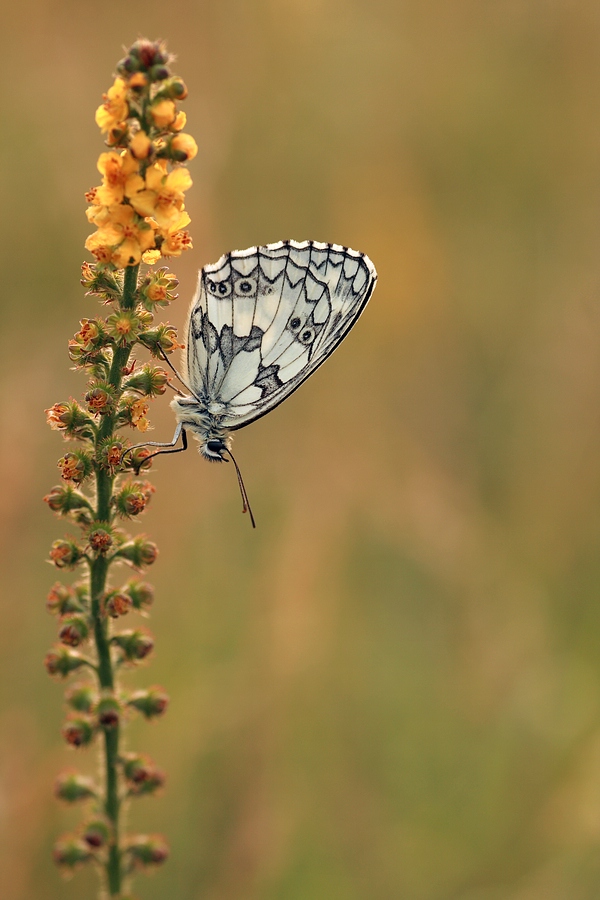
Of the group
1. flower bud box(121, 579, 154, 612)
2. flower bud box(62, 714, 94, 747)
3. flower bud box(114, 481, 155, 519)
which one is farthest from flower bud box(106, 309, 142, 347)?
flower bud box(62, 714, 94, 747)

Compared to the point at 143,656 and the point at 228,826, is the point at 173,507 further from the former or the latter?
the point at 143,656

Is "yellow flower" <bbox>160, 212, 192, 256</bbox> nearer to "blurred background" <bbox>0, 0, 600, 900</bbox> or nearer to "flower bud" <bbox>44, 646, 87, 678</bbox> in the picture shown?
"flower bud" <bbox>44, 646, 87, 678</bbox>

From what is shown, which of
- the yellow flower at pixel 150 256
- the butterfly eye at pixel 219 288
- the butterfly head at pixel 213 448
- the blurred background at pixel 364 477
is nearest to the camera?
the yellow flower at pixel 150 256

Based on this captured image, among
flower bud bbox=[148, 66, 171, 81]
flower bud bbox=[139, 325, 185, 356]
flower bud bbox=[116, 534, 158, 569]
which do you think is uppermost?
flower bud bbox=[148, 66, 171, 81]

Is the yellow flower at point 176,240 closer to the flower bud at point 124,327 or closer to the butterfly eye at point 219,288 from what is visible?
the flower bud at point 124,327

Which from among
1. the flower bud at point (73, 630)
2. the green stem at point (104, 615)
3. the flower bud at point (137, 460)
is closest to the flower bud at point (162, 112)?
the green stem at point (104, 615)

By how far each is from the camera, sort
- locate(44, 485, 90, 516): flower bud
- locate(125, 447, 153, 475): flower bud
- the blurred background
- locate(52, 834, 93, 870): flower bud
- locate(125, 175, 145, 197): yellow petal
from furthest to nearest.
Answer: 1. the blurred background
2. locate(52, 834, 93, 870): flower bud
3. locate(125, 447, 153, 475): flower bud
4. locate(44, 485, 90, 516): flower bud
5. locate(125, 175, 145, 197): yellow petal

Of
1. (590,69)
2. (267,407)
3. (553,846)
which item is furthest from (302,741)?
(590,69)

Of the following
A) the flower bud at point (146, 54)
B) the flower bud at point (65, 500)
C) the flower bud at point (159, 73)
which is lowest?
the flower bud at point (65, 500)

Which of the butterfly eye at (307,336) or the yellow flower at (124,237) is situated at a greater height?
the yellow flower at (124,237)
